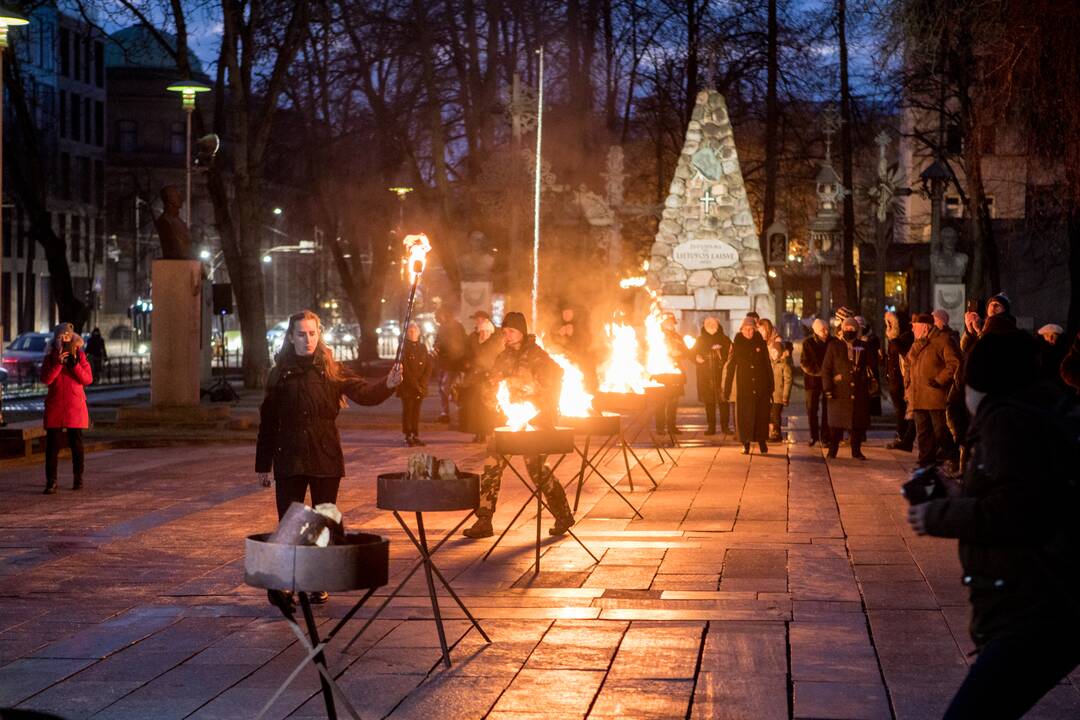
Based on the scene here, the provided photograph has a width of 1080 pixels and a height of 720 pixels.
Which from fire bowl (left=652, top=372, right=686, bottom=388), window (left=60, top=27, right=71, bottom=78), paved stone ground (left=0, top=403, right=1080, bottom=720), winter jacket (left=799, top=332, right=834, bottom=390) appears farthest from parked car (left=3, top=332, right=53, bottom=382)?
window (left=60, top=27, right=71, bottom=78)

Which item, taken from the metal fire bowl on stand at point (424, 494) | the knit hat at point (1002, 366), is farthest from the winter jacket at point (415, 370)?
the knit hat at point (1002, 366)

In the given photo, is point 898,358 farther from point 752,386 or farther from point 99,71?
point 99,71

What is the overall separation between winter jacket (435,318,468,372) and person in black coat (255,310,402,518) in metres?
16.0

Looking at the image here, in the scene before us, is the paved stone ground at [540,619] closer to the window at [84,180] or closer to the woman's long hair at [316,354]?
the woman's long hair at [316,354]

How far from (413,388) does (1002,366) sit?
19188 mm

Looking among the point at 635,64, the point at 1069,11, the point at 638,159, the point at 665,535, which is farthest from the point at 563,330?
the point at 638,159

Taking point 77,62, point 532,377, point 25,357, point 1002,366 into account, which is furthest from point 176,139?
point 1002,366

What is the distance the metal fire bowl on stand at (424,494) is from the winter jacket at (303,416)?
1321 mm

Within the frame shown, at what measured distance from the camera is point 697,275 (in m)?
37.3

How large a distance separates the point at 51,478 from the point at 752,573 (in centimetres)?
851

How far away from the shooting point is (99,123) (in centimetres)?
9588

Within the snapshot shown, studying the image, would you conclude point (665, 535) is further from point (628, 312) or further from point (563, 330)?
point (628, 312)

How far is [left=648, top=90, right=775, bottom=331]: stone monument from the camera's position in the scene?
37.1 m

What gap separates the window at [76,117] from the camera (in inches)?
3600
